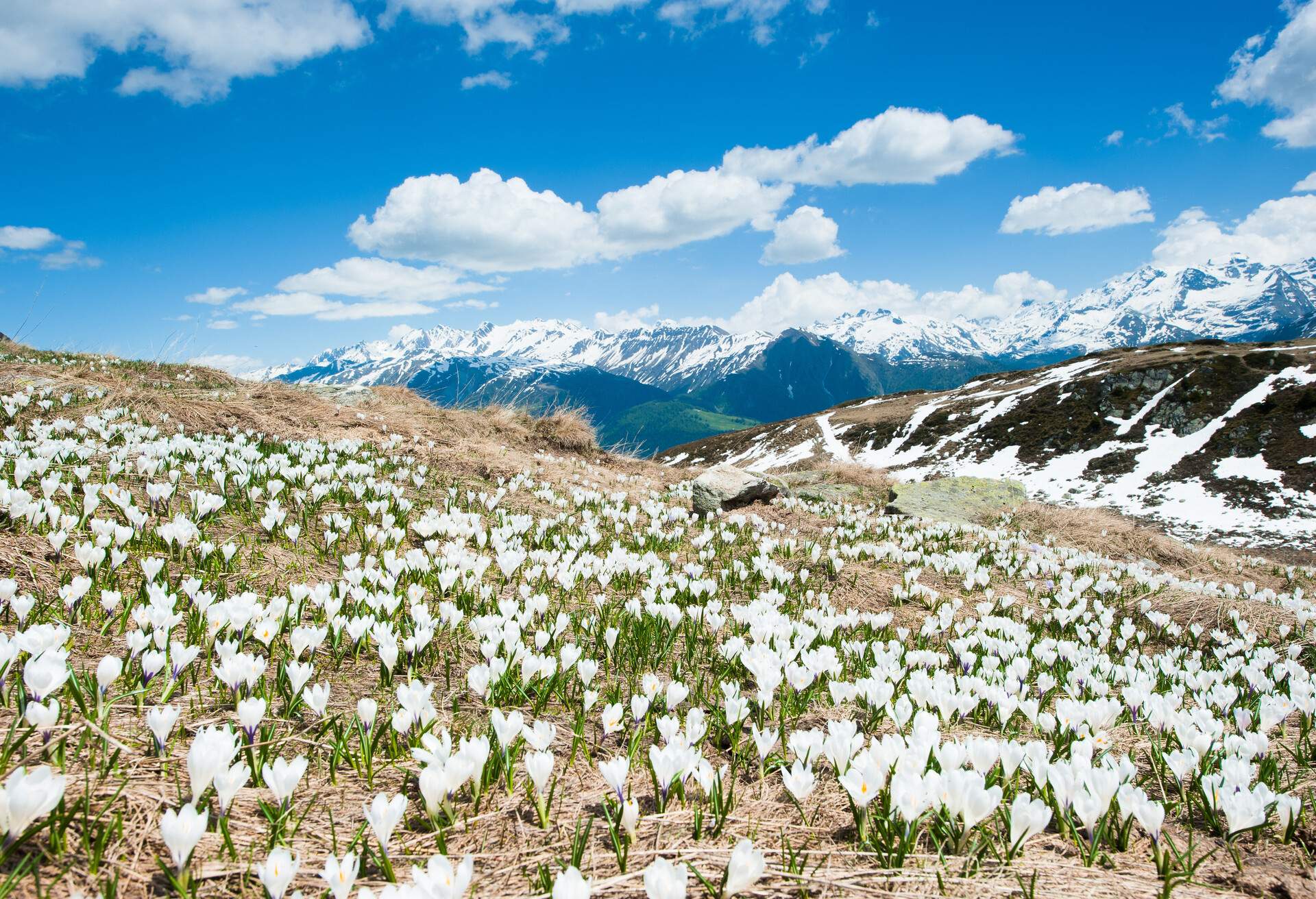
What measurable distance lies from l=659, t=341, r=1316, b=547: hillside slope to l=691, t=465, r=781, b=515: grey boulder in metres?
44.6

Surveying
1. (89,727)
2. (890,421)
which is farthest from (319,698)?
(890,421)

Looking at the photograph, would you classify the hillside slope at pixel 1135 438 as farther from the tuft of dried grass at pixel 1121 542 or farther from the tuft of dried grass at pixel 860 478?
the tuft of dried grass at pixel 1121 542

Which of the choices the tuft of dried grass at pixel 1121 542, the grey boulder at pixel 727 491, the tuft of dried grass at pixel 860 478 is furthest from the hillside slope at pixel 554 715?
the tuft of dried grass at pixel 860 478

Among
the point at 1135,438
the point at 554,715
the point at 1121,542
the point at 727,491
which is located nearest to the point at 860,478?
the point at 1121,542

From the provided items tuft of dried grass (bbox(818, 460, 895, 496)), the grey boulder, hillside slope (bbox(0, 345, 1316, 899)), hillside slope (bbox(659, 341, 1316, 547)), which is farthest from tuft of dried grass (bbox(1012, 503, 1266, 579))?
hillside slope (bbox(659, 341, 1316, 547))

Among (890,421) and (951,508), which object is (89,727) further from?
(890,421)

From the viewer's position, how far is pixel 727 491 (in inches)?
494

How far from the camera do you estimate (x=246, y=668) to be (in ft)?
9.25

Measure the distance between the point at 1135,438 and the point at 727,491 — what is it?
70.5 metres

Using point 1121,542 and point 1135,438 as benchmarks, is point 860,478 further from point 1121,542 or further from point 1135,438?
point 1135,438

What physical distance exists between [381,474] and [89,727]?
7.14 metres

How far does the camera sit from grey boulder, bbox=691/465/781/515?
39.9ft

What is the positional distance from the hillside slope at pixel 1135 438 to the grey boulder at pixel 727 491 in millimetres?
44608

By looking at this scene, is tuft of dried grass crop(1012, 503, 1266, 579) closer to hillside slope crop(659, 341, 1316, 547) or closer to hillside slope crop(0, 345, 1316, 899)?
hillside slope crop(0, 345, 1316, 899)
